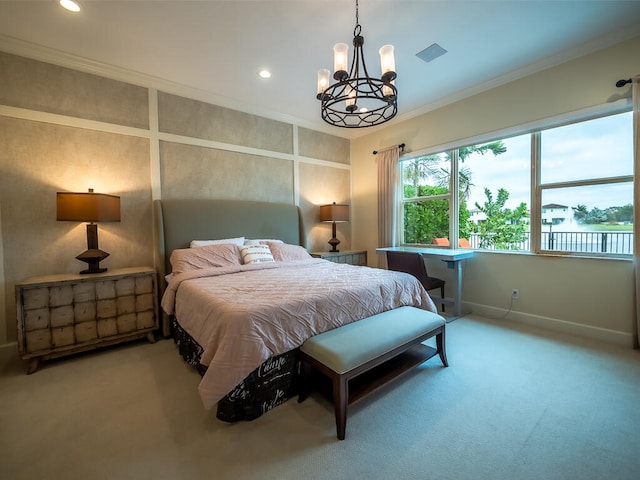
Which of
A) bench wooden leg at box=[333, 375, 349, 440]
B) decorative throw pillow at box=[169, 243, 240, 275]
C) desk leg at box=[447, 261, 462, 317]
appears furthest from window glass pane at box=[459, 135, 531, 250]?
decorative throw pillow at box=[169, 243, 240, 275]

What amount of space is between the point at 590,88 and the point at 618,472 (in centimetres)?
317

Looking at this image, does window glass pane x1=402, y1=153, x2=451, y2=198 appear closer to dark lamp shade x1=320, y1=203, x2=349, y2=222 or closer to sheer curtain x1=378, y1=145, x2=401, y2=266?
sheer curtain x1=378, y1=145, x2=401, y2=266

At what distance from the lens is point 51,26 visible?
2.28 m

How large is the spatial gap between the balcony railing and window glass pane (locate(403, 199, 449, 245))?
105cm

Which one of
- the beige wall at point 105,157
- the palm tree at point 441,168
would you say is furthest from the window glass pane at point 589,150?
the beige wall at point 105,157

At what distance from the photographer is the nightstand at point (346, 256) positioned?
4131mm

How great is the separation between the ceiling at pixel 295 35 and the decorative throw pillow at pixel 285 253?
198 cm

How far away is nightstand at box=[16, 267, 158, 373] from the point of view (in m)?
2.21

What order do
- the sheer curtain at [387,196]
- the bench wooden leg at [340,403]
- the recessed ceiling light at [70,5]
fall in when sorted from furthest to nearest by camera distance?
the sheer curtain at [387,196] < the recessed ceiling light at [70,5] < the bench wooden leg at [340,403]

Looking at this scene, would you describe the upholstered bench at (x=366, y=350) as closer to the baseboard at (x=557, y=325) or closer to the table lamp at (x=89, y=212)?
the baseboard at (x=557, y=325)

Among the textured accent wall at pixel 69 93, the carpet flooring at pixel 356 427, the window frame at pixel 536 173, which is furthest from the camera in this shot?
the window frame at pixel 536 173

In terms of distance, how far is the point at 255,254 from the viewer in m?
3.12

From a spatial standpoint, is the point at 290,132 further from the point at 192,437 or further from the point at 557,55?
the point at 192,437

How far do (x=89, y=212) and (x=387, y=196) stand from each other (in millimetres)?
3755
